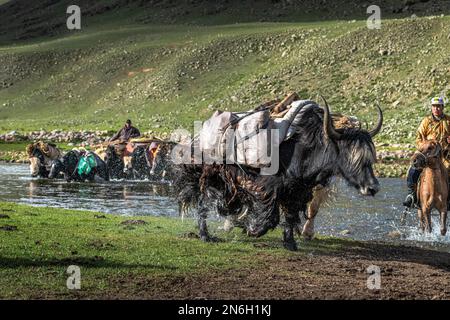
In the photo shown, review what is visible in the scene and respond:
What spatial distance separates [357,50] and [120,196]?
49.1 meters

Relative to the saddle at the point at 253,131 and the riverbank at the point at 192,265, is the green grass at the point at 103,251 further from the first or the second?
the saddle at the point at 253,131

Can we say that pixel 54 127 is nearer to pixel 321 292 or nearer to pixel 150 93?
pixel 150 93

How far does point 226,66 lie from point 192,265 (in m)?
70.5

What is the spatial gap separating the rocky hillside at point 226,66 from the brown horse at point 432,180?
1013 inches

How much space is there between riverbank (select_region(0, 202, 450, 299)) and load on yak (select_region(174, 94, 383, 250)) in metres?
0.61

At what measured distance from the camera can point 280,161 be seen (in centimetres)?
1286

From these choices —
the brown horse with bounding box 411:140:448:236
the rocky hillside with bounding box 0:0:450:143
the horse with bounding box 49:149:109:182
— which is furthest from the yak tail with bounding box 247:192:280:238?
the rocky hillside with bounding box 0:0:450:143

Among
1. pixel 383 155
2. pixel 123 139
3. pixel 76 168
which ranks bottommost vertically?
pixel 76 168

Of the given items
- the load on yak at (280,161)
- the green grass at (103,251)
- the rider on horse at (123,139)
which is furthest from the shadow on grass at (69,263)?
the rider on horse at (123,139)

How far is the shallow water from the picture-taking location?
16.7 metres

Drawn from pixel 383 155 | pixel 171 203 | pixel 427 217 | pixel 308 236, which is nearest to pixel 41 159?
pixel 171 203

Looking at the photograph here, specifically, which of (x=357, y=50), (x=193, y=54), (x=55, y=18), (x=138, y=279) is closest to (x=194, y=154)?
(x=138, y=279)

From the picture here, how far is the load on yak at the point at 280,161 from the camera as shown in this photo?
12.6m

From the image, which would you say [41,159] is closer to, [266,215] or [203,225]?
[203,225]
